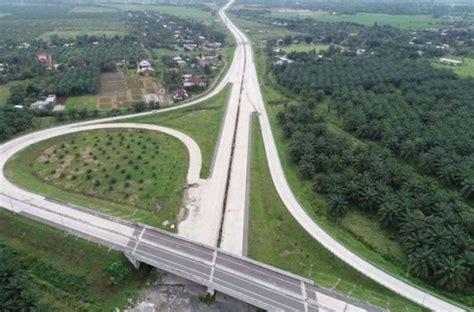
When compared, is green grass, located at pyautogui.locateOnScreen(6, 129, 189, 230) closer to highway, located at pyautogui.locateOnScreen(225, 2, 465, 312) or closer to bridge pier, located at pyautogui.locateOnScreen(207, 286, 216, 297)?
bridge pier, located at pyautogui.locateOnScreen(207, 286, 216, 297)

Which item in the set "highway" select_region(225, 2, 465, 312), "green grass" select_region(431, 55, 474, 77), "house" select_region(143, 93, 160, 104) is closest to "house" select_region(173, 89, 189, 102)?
"house" select_region(143, 93, 160, 104)

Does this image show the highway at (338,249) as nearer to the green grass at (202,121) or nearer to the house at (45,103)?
the green grass at (202,121)

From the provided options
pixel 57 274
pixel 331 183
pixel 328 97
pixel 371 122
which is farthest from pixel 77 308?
pixel 328 97

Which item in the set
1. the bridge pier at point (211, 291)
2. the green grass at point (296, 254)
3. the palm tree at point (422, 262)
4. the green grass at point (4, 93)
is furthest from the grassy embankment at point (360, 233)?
the green grass at point (4, 93)

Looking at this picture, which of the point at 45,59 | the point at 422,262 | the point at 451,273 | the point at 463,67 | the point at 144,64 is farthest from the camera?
the point at 463,67

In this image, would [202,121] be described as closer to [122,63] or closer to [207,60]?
[207,60]

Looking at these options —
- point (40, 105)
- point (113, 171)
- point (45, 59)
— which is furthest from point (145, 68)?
point (113, 171)
